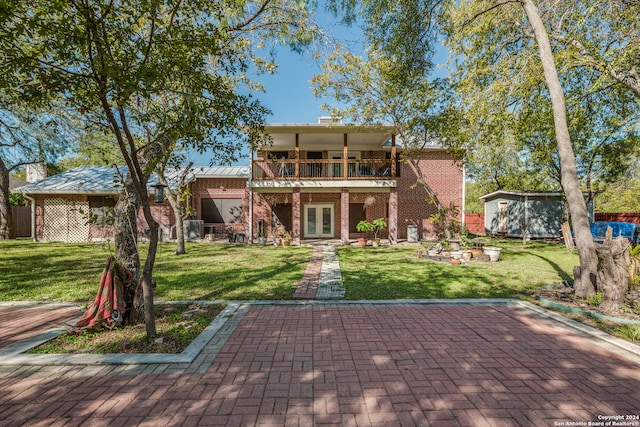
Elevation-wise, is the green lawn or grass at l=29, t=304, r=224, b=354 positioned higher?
the green lawn

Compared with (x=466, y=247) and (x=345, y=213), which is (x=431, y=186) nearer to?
(x=345, y=213)

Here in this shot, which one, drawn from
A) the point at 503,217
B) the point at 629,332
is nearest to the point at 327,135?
the point at 629,332

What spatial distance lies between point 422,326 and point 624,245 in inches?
142

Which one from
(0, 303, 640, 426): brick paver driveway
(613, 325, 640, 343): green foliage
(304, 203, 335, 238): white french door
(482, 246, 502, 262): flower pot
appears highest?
(304, 203, 335, 238): white french door

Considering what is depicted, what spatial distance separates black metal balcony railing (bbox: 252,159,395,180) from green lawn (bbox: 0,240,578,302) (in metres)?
4.82

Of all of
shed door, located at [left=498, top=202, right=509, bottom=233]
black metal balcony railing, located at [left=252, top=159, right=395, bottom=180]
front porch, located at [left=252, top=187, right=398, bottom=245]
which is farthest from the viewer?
shed door, located at [left=498, top=202, right=509, bottom=233]

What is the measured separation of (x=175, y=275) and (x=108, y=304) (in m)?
3.44

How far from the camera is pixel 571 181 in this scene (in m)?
5.54

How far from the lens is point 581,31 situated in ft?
24.4

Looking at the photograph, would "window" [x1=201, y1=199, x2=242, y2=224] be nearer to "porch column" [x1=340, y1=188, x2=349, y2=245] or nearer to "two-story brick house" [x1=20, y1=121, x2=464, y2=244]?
"two-story brick house" [x1=20, y1=121, x2=464, y2=244]

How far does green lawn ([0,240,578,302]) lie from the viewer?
219 inches

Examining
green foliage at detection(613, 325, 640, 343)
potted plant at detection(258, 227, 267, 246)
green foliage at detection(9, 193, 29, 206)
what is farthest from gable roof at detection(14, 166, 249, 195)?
green foliage at detection(613, 325, 640, 343)

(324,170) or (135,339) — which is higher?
(324,170)

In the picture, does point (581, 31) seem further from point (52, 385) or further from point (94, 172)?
point (94, 172)
